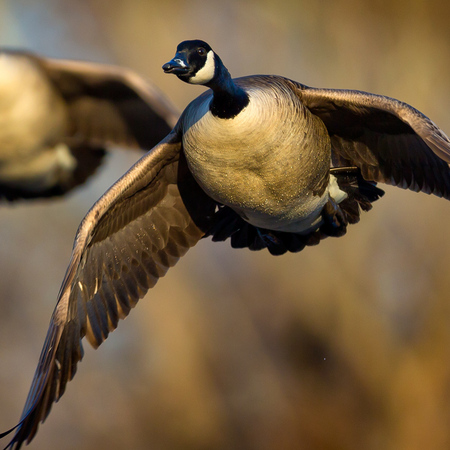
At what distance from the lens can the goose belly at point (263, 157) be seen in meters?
3.01

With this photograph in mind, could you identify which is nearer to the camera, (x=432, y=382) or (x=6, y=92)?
(x=6, y=92)

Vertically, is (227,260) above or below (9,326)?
above

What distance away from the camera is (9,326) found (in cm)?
823

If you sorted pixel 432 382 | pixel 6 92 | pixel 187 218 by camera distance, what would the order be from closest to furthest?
pixel 187 218 < pixel 6 92 < pixel 432 382

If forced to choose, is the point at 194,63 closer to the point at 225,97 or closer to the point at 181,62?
the point at 181,62

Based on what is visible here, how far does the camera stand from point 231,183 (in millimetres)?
3168

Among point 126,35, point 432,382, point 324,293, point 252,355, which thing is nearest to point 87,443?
point 252,355

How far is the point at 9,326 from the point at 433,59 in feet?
20.5

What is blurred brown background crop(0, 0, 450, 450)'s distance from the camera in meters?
8.13

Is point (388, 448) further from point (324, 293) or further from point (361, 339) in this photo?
point (324, 293)

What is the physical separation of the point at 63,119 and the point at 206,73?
346 cm

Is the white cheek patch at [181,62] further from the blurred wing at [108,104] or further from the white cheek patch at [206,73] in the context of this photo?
the blurred wing at [108,104]

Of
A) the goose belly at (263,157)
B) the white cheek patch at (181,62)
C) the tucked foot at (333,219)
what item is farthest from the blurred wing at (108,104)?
the white cheek patch at (181,62)

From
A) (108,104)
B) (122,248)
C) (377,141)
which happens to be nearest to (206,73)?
(377,141)
